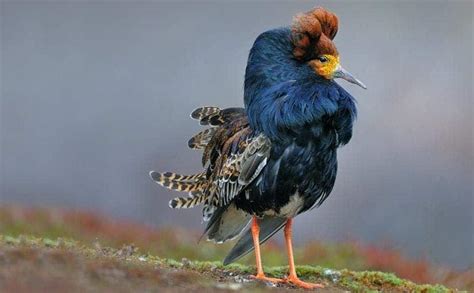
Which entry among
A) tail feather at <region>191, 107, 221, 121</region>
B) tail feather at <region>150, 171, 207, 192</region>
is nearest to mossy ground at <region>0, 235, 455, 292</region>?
tail feather at <region>150, 171, 207, 192</region>

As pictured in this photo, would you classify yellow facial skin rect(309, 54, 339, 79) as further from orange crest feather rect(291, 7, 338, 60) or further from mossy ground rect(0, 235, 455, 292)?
mossy ground rect(0, 235, 455, 292)

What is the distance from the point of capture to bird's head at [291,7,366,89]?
33.5 feet

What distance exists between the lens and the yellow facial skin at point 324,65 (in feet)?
33.8

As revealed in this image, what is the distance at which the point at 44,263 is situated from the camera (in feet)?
25.9

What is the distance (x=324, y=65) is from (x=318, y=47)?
188 mm

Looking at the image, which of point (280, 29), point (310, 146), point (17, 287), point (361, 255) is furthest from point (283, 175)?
point (361, 255)

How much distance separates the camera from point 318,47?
10242mm

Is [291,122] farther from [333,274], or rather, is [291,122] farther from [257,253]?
[333,274]

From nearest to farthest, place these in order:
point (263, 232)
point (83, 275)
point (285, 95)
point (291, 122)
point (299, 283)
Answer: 1. point (83, 275)
2. point (291, 122)
3. point (285, 95)
4. point (299, 283)
5. point (263, 232)

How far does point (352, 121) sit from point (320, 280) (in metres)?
1.87

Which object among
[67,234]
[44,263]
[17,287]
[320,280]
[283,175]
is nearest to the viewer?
[17,287]

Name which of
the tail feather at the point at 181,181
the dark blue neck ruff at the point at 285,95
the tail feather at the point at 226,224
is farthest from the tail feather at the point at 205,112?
the tail feather at the point at 226,224

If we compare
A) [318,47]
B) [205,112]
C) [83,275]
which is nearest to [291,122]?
[318,47]

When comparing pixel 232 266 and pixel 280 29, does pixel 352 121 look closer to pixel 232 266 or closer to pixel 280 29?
pixel 280 29
